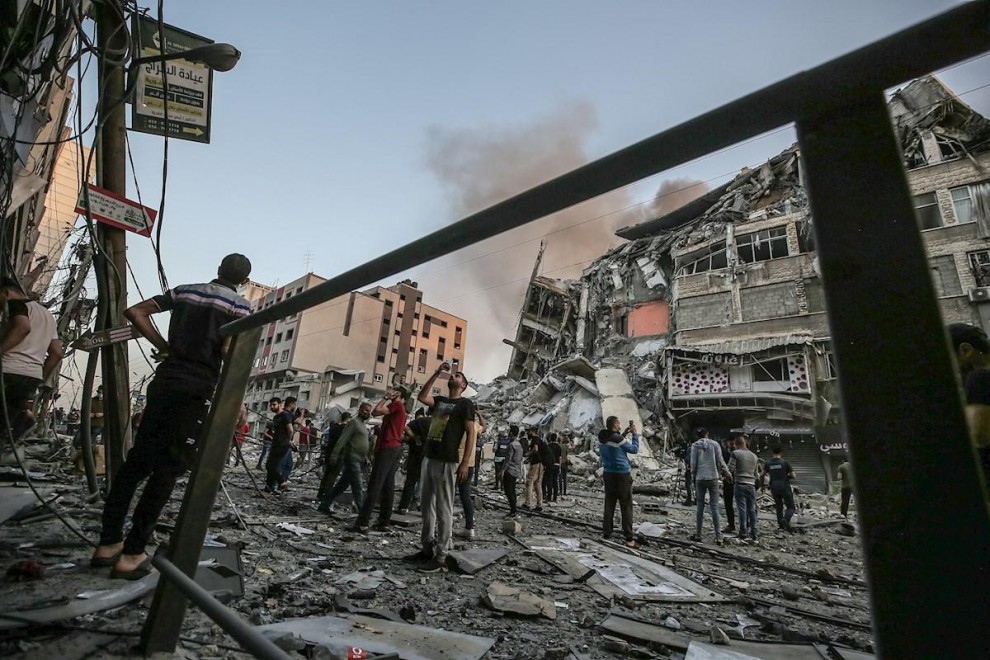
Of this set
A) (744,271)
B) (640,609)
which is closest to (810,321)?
(744,271)

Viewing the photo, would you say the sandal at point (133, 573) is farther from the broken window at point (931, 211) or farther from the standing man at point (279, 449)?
the broken window at point (931, 211)

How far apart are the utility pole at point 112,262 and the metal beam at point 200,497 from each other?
10.7 feet

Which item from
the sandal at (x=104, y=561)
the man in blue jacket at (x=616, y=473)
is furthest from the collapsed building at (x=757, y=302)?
the sandal at (x=104, y=561)

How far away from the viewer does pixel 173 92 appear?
4461 millimetres

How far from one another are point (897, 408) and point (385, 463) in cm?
610

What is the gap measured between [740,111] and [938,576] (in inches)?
24.7

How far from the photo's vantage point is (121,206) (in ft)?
13.1

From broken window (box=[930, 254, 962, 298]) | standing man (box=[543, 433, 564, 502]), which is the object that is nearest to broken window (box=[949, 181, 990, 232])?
broken window (box=[930, 254, 962, 298])

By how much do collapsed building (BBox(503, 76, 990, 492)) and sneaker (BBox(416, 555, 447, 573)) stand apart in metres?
17.3

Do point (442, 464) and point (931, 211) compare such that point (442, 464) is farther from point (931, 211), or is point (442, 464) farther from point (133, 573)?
point (931, 211)

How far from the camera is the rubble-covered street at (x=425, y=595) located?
2.00 meters

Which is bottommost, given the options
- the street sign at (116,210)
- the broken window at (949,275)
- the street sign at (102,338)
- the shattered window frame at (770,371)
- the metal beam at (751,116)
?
the metal beam at (751,116)

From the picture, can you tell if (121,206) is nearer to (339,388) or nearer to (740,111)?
(740,111)

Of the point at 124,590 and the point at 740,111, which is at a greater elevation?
the point at 740,111
